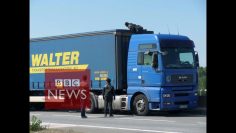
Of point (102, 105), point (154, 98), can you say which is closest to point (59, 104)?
point (102, 105)

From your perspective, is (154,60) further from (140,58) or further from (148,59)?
(140,58)

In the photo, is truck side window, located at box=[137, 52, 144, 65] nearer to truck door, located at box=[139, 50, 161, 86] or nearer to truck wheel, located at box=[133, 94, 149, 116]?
truck door, located at box=[139, 50, 161, 86]

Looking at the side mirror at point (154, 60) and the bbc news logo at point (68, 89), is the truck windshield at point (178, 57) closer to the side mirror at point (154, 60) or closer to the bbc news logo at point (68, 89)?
the side mirror at point (154, 60)

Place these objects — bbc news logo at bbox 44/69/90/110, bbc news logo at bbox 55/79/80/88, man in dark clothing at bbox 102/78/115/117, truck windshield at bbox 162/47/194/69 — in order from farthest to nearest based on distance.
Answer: bbc news logo at bbox 55/79/80/88 → bbc news logo at bbox 44/69/90/110 → man in dark clothing at bbox 102/78/115/117 → truck windshield at bbox 162/47/194/69

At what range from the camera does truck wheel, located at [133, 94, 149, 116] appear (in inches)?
801

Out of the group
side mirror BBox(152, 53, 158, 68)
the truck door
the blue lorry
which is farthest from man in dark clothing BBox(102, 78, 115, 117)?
side mirror BBox(152, 53, 158, 68)

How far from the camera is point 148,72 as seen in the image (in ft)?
66.0

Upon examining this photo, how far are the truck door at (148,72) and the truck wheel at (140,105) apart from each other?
66cm

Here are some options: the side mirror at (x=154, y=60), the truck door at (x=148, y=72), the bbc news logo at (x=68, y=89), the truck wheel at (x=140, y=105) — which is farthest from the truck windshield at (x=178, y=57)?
the bbc news logo at (x=68, y=89)

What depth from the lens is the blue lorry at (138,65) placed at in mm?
19922
